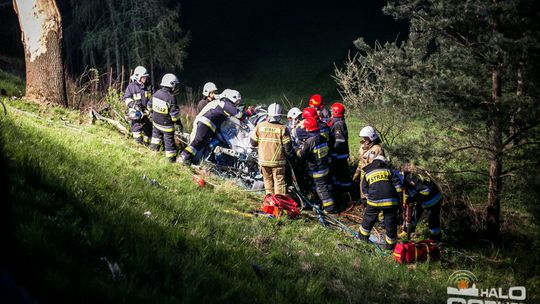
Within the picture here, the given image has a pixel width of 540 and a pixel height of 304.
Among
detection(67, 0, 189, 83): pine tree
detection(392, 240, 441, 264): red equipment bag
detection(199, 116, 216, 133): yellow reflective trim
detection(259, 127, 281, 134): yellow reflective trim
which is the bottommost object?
detection(392, 240, 441, 264): red equipment bag

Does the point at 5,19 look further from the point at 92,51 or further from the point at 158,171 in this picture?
the point at 158,171

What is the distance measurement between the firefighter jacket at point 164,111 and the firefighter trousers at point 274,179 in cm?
229

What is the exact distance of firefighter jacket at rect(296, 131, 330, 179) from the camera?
28.3ft

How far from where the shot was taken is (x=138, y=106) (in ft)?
31.2

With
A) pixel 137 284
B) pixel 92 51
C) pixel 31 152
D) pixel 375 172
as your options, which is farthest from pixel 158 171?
pixel 92 51

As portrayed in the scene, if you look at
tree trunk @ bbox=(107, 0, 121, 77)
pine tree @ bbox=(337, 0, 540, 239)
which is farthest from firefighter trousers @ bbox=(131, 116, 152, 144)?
tree trunk @ bbox=(107, 0, 121, 77)

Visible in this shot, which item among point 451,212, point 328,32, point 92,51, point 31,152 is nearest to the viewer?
point 31,152

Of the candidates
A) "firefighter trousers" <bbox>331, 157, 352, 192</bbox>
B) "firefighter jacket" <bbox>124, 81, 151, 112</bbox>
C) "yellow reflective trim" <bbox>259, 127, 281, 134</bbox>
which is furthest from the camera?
"firefighter trousers" <bbox>331, 157, 352, 192</bbox>

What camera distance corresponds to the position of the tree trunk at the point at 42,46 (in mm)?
8883

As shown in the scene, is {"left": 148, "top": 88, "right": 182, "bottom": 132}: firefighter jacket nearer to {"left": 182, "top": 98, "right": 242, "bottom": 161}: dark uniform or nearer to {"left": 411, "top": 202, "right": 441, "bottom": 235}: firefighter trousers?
{"left": 182, "top": 98, "right": 242, "bottom": 161}: dark uniform

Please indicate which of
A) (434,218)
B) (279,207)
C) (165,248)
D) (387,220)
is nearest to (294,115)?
(279,207)

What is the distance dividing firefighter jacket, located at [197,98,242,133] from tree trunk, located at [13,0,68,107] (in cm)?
358

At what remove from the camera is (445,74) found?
7.13 metres

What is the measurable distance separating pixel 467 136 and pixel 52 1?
9157 millimetres
